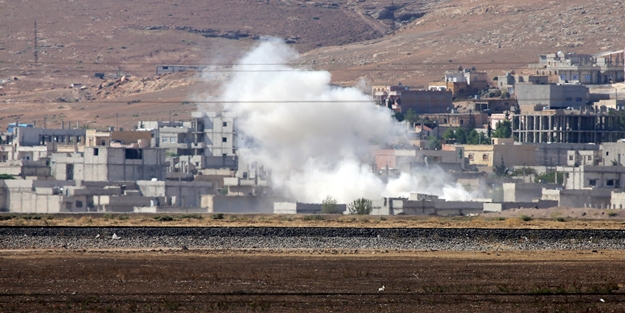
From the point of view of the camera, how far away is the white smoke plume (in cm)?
10556

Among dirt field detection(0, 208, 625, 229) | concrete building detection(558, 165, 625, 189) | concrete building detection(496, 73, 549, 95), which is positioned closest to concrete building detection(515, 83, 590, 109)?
concrete building detection(496, 73, 549, 95)

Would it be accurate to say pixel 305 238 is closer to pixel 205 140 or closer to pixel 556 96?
pixel 205 140

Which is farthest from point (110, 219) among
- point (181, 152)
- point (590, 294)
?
point (181, 152)

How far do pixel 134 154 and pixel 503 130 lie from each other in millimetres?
50856

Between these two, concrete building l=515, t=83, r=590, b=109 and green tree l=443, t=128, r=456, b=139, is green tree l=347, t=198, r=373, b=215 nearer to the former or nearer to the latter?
green tree l=443, t=128, r=456, b=139

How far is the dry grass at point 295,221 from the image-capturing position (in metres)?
69.5

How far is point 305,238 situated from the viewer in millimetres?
59531

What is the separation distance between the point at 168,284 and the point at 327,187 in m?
66.0

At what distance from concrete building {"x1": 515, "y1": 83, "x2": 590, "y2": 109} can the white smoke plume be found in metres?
36.4

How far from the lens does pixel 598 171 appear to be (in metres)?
108

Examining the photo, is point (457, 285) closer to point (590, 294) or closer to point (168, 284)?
point (590, 294)

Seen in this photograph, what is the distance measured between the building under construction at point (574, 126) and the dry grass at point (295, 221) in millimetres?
65423

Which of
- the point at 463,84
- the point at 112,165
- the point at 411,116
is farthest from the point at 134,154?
the point at 463,84

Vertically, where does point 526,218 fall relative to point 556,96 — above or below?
below
